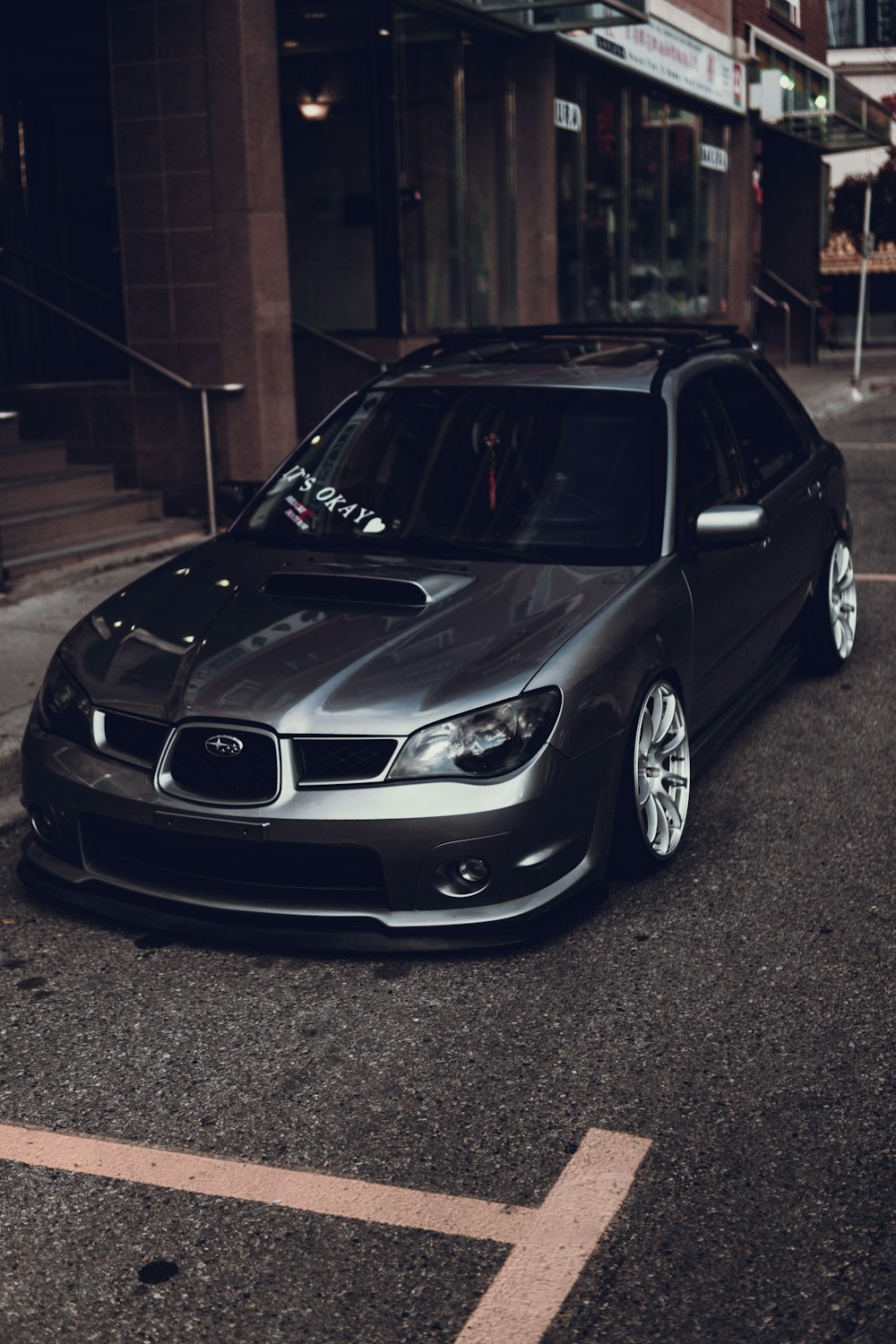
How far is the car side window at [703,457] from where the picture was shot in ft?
18.4

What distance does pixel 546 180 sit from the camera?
17656 millimetres

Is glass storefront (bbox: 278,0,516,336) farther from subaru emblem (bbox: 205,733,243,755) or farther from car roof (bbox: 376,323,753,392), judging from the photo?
subaru emblem (bbox: 205,733,243,755)

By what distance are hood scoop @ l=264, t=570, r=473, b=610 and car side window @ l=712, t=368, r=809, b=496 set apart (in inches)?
72.4

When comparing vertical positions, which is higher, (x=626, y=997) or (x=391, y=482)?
(x=391, y=482)

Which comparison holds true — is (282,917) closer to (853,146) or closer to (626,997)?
(626,997)

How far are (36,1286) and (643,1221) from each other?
3.89ft

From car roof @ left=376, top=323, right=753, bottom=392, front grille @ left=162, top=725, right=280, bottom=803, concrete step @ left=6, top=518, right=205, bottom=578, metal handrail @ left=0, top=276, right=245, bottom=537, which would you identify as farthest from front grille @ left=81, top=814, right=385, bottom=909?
metal handrail @ left=0, top=276, right=245, bottom=537

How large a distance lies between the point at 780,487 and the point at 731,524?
1338mm

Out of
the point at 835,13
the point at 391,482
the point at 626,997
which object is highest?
the point at 835,13

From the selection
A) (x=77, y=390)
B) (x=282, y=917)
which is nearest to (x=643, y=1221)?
(x=282, y=917)

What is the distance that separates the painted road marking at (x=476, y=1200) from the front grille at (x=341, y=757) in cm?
113

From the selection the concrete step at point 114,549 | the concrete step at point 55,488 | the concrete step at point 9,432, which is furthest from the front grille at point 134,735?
the concrete step at point 9,432

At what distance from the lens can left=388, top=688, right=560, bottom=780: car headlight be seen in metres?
4.21

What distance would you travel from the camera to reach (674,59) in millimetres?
22250
